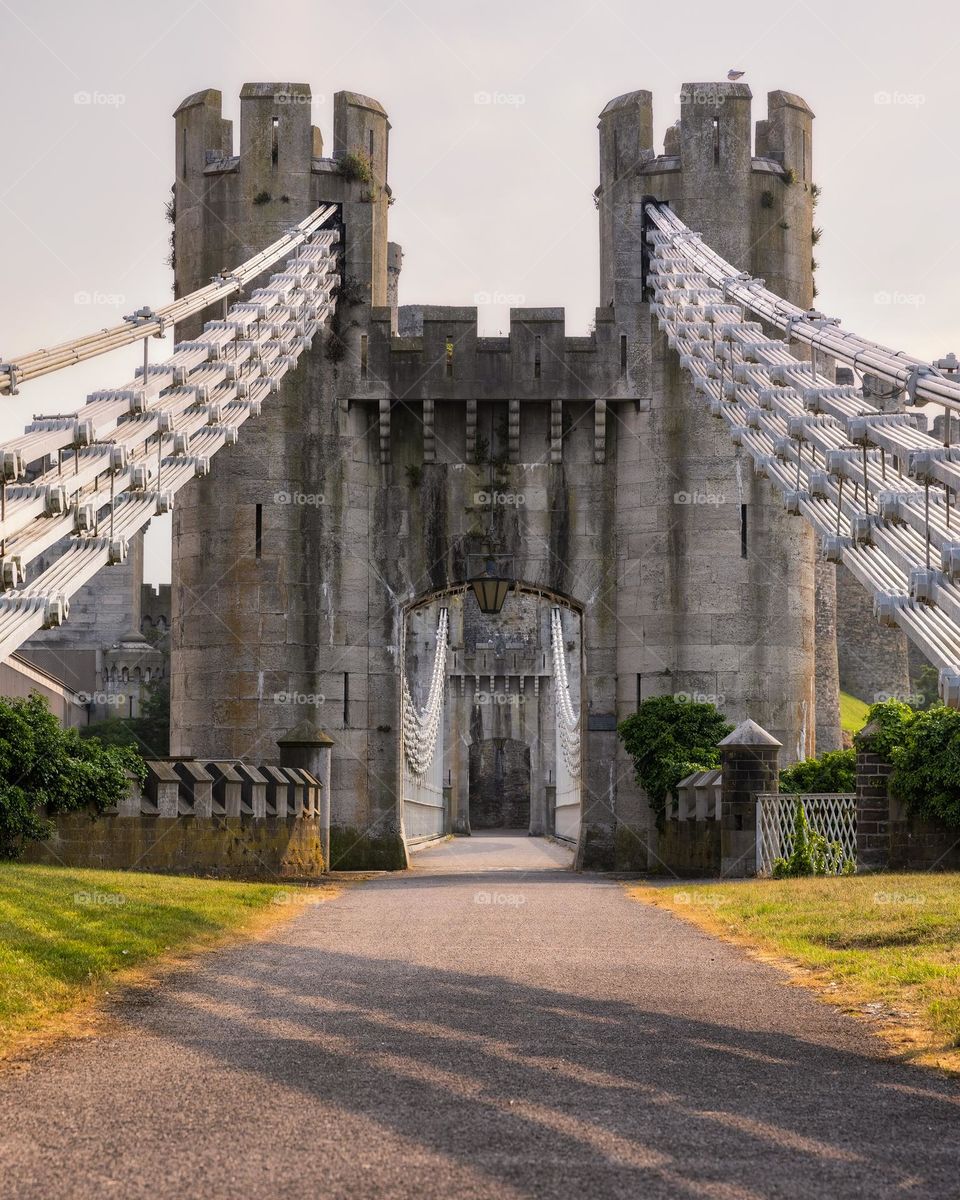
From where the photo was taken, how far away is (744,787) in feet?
65.2

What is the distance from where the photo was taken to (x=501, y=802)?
71.6 meters

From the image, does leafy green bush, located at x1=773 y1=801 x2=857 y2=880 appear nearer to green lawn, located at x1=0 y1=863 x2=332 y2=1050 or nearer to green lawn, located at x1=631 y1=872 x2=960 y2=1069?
green lawn, located at x1=631 y1=872 x2=960 y2=1069

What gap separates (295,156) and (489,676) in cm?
3803

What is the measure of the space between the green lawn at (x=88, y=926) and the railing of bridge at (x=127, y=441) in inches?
65.8

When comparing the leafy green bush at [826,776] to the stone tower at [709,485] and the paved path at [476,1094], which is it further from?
the paved path at [476,1094]

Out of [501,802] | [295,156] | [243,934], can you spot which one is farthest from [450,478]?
[501,802]

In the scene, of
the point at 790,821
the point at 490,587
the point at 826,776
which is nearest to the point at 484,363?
the point at 490,587

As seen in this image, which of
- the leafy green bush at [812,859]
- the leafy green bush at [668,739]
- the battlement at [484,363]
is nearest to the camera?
the leafy green bush at [812,859]

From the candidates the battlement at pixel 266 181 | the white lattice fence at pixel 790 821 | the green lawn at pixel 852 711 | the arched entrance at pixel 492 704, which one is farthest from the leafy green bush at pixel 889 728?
the green lawn at pixel 852 711

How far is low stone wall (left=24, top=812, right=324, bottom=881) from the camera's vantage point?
671 inches

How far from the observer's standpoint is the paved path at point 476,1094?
4773 mm

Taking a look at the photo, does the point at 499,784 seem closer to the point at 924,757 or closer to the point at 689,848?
the point at 689,848

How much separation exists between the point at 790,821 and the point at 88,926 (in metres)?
10.6

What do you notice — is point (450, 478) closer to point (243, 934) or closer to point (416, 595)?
point (416, 595)
